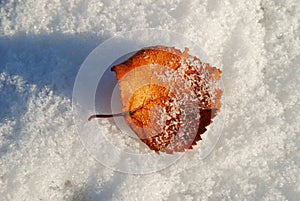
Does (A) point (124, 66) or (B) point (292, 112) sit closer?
(A) point (124, 66)

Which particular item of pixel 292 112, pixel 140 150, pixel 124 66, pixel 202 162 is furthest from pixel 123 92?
pixel 292 112

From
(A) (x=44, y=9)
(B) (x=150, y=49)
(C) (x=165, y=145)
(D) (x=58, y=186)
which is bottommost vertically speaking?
(D) (x=58, y=186)

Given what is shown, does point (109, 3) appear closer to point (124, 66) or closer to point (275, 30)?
point (124, 66)

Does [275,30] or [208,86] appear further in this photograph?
[275,30]

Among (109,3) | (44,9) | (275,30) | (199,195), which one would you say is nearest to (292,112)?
(275,30)

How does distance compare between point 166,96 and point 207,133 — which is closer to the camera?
point 166,96

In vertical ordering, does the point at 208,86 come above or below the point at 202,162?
above

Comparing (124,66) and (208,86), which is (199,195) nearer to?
(208,86)
